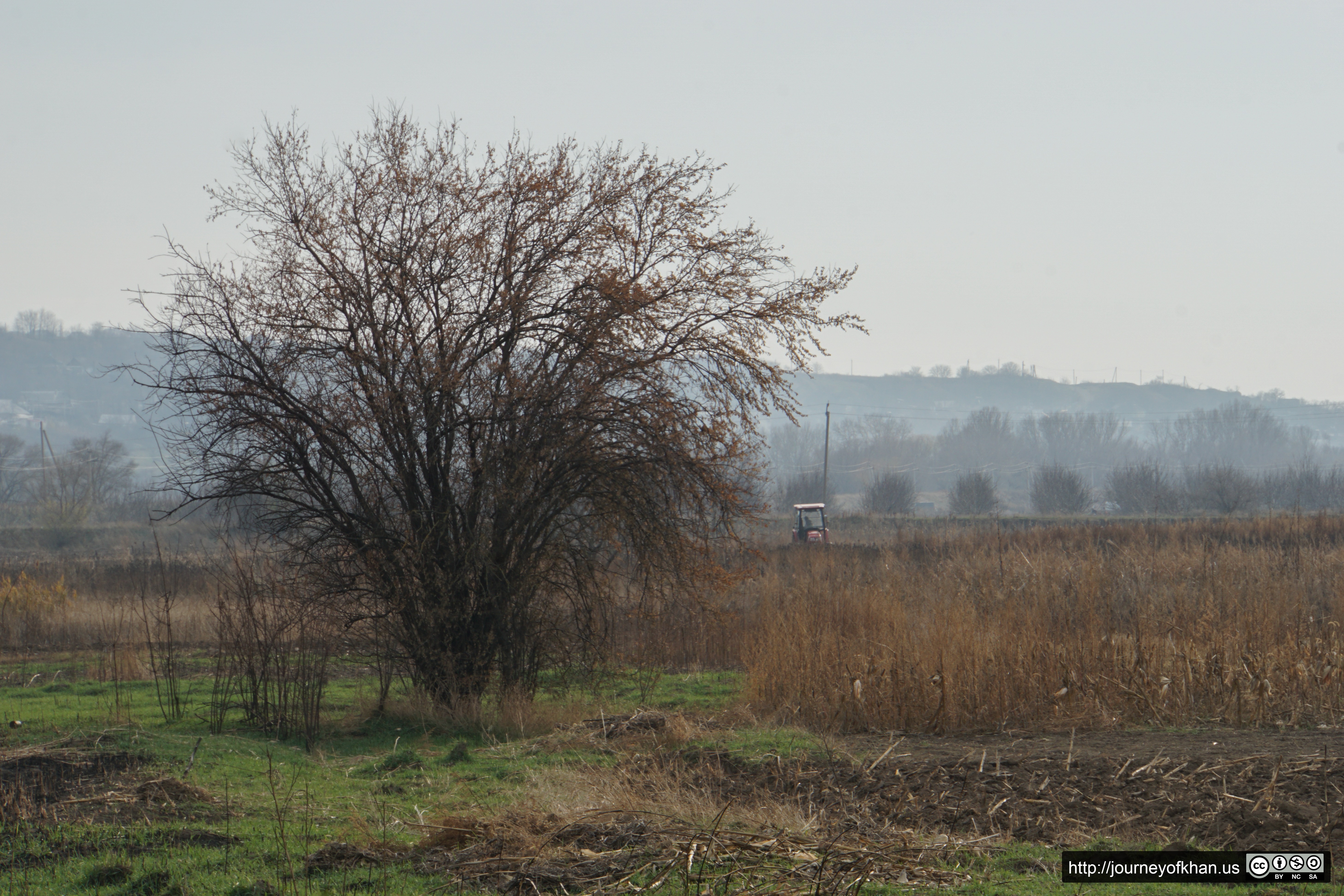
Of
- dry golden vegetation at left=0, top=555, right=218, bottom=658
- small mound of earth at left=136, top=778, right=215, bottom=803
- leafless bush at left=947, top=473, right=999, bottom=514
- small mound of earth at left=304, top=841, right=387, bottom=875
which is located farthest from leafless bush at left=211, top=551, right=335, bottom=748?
leafless bush at left=947, top=473, right=999, bottom=514

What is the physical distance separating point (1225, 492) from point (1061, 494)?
14045 millimetres

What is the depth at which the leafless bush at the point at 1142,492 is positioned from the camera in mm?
66375

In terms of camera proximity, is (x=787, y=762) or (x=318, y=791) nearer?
(x=318, y=791)

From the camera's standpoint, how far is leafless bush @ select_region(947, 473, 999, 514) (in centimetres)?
7231

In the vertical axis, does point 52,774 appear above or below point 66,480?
below

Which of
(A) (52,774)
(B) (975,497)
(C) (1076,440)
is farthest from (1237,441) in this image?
(A) (52,774)

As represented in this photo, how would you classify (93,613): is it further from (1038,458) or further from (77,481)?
(1038,458)

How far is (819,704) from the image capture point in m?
11.2

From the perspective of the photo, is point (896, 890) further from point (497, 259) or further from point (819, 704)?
point (497, 259)

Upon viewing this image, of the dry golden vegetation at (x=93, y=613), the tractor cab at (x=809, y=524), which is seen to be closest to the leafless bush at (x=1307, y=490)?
the tractor cab at (x=809, y=524)

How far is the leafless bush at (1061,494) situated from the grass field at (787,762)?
5595cm

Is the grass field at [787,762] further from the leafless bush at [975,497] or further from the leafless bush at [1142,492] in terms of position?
the leafless bush at [975,497]

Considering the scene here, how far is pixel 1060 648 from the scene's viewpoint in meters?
11.5

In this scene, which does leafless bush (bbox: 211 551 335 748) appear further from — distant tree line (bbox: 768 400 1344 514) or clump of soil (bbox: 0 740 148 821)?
distant tree line (bbox: 768 400 1344 514)
